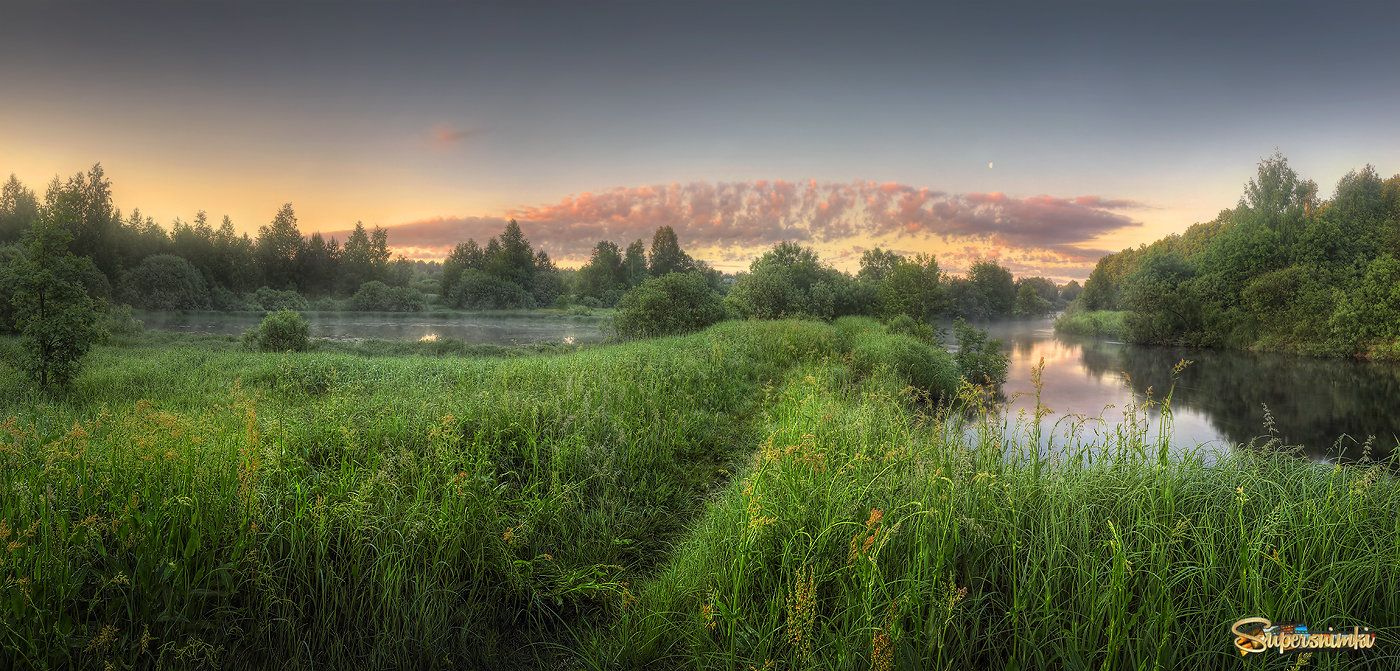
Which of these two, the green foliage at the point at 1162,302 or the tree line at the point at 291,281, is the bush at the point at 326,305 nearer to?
the tree line at the point at 291,281

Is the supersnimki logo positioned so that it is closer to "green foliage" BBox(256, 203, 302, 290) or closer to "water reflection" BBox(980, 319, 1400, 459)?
"water reflection" BBox(980, 319, 1400, 459)

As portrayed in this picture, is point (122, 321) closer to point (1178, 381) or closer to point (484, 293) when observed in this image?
point (484, 293)

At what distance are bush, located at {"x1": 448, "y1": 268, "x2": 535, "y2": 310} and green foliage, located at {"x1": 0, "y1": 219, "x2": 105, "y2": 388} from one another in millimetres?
29771

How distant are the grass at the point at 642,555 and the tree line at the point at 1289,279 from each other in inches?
1351

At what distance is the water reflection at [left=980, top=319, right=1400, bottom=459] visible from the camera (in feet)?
44.7

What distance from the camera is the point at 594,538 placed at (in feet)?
13.7

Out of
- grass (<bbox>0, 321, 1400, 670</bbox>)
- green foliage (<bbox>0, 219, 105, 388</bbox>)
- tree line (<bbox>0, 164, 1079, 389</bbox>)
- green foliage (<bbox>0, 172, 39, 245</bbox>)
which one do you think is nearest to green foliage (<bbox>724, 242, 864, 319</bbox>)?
tree line (<bbox>0, 164, 1079, 389</bbox>)

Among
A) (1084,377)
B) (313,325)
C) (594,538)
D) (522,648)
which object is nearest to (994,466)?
(594,538)

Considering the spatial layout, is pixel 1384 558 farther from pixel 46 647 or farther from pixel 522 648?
pixel 46 647

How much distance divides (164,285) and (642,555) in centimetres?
3198

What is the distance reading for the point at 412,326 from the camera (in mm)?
28375

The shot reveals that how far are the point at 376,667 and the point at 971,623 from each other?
11.1ft

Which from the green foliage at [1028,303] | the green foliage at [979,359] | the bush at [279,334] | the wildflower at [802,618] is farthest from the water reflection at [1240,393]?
the green foliage at [1028,303]

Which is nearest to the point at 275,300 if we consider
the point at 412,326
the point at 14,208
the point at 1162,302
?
the point at 412,326
